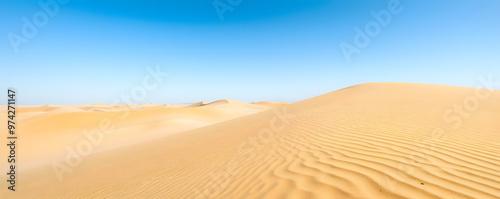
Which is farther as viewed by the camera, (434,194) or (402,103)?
(402,103)

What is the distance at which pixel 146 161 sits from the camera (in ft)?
19.4

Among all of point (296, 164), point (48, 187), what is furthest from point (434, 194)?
point (48, 187)

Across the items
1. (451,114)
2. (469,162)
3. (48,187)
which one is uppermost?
(451,114)

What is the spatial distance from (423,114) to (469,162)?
368 cm

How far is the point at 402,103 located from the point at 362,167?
6.44 m

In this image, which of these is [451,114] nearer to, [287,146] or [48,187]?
[287,146]

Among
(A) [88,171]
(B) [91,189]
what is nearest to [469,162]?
(B) [91,189]

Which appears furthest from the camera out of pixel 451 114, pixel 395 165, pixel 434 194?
pixel 451 114

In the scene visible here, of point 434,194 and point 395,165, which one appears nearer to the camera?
point 434,194

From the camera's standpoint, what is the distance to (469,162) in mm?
2775

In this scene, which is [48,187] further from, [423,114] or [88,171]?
[423,114]

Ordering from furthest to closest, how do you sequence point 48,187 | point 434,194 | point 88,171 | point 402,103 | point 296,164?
point 402,103, point 88,171, point 48,187, point 296,164, point 434,194

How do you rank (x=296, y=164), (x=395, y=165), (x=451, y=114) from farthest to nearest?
(x=451, y=114)
(x=296, y=164)
(x=395, y=165)

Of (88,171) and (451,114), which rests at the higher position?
(451,114)
